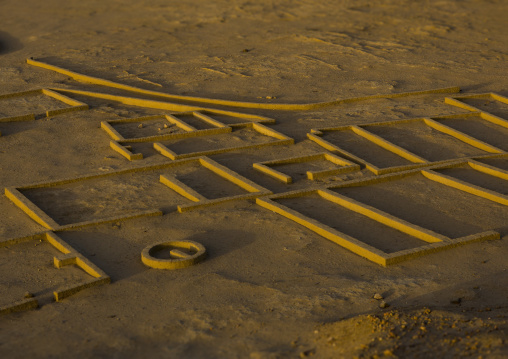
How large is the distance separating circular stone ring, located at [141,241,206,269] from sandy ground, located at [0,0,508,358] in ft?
0.20

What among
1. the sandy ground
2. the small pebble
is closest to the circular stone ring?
the sandy ground

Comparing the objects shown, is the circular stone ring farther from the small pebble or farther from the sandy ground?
the small pebble

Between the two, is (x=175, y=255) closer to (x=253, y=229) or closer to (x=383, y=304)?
(x=253, y=229)

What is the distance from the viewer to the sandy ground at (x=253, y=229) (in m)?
3.84

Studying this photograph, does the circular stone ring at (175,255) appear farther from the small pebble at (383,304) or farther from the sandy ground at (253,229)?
the small pebble at (383,304)

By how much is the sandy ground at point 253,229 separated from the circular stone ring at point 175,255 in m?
0.06

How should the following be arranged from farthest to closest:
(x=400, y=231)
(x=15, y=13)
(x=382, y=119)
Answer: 1. (x=15, y=13)
2. (x=382, y=119)
3. (x=400, y=231)

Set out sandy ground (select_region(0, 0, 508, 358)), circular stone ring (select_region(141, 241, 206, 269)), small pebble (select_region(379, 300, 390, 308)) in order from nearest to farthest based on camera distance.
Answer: sandy ground (select_region(0, 0, 508, 358)) → small pebble (select_region(379, 300, 390, 308)) → circular stone ring (select_region(141, 241, 206, 269))

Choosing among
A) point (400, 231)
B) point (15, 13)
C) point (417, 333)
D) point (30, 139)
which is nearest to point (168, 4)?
point (15, 13)

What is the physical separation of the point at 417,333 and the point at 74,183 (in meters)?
3.41

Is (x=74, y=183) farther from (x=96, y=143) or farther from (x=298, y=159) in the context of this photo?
(x=298, y=159)

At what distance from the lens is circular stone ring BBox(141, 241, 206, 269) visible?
184 inches

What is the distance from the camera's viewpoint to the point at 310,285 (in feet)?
14.6

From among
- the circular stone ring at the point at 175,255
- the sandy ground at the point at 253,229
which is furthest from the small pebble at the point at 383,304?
the circular stone ring at the point at 175,255
